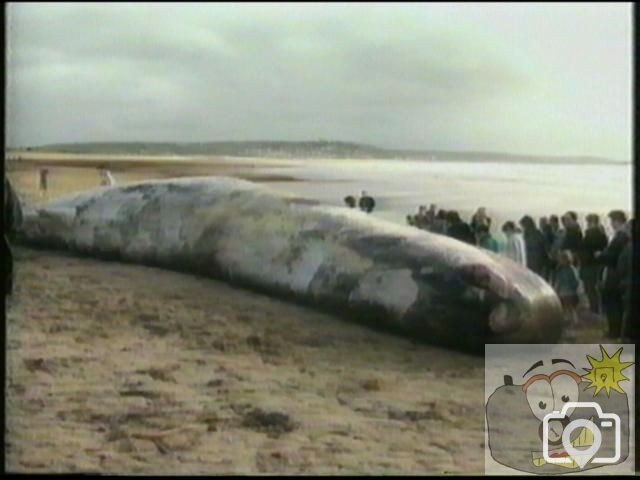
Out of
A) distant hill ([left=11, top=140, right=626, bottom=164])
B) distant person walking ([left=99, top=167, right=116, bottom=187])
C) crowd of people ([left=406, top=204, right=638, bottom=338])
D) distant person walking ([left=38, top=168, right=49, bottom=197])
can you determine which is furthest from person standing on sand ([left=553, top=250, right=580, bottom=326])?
distant person walking ([left=38, top=168, right=49, bottom=197])

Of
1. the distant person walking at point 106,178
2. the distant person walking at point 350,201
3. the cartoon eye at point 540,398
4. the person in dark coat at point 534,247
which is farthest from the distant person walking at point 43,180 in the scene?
the cartoon eye at point 540,398

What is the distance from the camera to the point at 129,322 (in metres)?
1.85

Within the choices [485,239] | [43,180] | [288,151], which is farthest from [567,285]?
[43,180]

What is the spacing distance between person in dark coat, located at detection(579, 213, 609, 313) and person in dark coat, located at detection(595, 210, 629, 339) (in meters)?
0.01

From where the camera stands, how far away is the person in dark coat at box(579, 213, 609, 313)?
181cm

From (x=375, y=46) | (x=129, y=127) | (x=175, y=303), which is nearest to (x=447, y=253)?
(x=375, y=46)

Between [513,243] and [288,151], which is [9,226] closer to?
[288,151]

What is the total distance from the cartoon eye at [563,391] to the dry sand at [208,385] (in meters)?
0.17

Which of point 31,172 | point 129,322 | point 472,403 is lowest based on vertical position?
point 472,403

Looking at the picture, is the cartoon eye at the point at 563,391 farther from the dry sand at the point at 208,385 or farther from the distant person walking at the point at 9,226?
the distant person walking at the point at 9,226

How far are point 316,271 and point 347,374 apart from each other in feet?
0.79

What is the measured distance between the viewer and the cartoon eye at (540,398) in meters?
1.81

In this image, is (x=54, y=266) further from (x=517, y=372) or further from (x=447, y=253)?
(x=517, y=372)

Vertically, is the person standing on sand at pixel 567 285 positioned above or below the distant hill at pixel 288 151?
below
